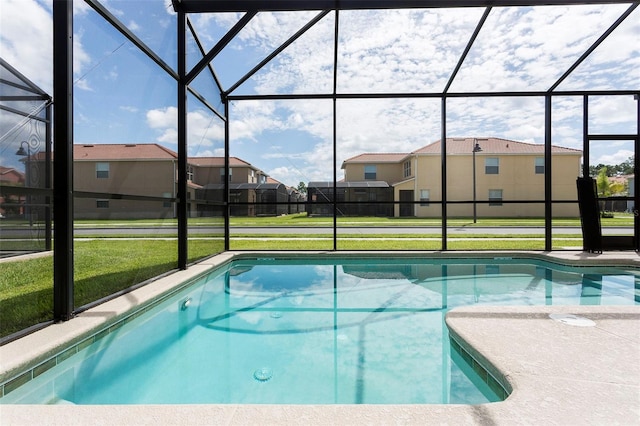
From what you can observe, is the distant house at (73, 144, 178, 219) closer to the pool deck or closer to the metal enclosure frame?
the metal enclosure frame

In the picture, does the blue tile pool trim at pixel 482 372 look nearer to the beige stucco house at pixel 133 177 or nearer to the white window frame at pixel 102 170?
the beige stucco house at pixel 133 177

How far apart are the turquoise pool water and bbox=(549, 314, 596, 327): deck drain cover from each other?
876mm

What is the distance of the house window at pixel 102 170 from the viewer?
423cm

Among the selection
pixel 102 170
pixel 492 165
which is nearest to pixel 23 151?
pixel 102 170

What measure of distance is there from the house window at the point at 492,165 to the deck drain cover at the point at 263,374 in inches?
531

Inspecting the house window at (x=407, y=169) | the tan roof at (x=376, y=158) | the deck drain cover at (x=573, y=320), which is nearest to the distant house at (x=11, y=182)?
the deck drain cover at (x=573, y=320)

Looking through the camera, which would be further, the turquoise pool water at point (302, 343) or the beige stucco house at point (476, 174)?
the beige stucco house at point (476, 174)

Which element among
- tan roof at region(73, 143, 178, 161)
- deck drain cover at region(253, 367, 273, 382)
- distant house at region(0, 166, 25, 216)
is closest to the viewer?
deck drain cover at region(253, 367, 273, 382)

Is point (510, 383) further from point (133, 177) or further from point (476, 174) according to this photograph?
point (476, 174)

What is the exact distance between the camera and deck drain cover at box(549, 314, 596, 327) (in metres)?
2.45

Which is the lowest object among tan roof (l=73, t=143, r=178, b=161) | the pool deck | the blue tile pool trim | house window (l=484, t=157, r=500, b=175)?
the blue tile pool trim

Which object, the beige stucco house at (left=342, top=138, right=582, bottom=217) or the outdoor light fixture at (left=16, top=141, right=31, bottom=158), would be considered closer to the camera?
the outdoor light fixture at (left=16, top=141, right=31, bottom=158)

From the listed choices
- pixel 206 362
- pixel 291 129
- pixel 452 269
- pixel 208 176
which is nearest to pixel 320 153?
pixel 291 129

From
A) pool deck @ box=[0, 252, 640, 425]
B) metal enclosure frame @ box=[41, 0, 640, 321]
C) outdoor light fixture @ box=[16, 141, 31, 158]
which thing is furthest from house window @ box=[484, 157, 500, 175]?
outdoor light fixture @ box=[16, 141, 31, 158]
